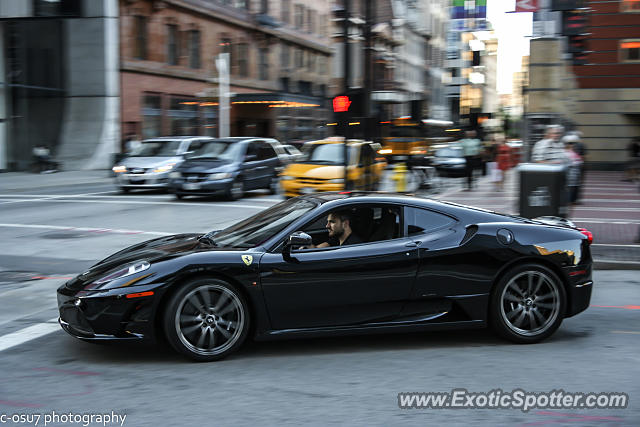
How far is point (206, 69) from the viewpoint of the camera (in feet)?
142

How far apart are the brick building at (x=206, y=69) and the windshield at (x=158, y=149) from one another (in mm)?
12972

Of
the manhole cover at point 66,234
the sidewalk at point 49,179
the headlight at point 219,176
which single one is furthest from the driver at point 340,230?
the sidewalk at point 49,179

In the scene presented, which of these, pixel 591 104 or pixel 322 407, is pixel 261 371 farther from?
pixel 591 104

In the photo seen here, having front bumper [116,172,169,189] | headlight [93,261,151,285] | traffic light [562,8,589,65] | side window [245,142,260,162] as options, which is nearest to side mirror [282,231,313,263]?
headlight [93,261,151,285]

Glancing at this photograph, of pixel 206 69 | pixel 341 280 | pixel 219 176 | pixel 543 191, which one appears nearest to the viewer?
pixel 341 280

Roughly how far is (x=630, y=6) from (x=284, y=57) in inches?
989

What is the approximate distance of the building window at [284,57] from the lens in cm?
5359

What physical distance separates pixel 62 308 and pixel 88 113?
100ft

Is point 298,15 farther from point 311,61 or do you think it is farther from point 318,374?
point 318,374

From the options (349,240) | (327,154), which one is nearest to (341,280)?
(349,240)

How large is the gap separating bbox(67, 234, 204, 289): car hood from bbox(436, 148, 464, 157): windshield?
2776 cm

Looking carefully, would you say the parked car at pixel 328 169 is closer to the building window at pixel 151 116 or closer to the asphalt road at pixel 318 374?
the asphalt road at pixel 318 374

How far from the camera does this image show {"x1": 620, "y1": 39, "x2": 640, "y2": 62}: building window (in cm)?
3650

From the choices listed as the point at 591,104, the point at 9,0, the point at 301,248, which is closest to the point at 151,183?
the point at 9,0
